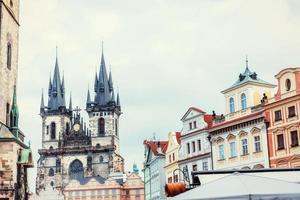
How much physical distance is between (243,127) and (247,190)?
29290 mm

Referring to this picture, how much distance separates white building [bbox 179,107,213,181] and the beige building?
1449mm

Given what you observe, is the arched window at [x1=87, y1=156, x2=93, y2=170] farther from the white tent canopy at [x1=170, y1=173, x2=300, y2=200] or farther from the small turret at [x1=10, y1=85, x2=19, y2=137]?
the white tent canopy at [x1=170, y1=173, x2=300, y2=200]

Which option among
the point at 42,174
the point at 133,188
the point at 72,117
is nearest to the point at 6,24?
the point at 133,188

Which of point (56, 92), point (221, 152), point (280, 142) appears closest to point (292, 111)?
point (280, 142)

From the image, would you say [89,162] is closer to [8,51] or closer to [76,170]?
[76,170]

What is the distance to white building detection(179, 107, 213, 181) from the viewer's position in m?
38.7

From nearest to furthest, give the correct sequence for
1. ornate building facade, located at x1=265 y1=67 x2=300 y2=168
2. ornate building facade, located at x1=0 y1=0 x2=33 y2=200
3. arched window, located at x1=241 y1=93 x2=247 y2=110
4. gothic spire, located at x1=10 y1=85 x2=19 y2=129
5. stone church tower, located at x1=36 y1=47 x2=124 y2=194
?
ornate building facade, located at x1=265 y1=67 x2=300 y2=168 < ornate building facade, located at x1=0 y1=0 x2=33 y2=200 < gothic spire, located at x1=10 y1=85 x2=19 y2=129 < arched window, located at x1=241 y1=93 x2=247 y2=110 < stone church tower, located at x1=36 y1=47 x2=124 y2=194

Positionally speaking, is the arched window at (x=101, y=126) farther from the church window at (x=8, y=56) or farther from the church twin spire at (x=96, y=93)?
the church window at (x=8, y=56)

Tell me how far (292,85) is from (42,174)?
84562 mm

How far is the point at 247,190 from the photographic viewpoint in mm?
5340

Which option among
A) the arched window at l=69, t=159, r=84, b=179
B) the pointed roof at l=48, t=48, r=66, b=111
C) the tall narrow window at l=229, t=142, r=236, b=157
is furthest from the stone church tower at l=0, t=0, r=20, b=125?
the pointed roof at l=48, t=48, r=66, b=111

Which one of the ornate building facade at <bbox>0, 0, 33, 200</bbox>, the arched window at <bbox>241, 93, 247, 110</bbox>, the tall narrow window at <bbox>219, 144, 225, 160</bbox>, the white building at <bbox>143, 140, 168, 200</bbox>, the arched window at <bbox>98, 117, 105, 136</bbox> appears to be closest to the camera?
the ornate building facade at <bbox>0, 0, 33, 200</bbox>

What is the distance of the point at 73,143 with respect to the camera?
11181 cm

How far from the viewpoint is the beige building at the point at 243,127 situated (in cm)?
3297
